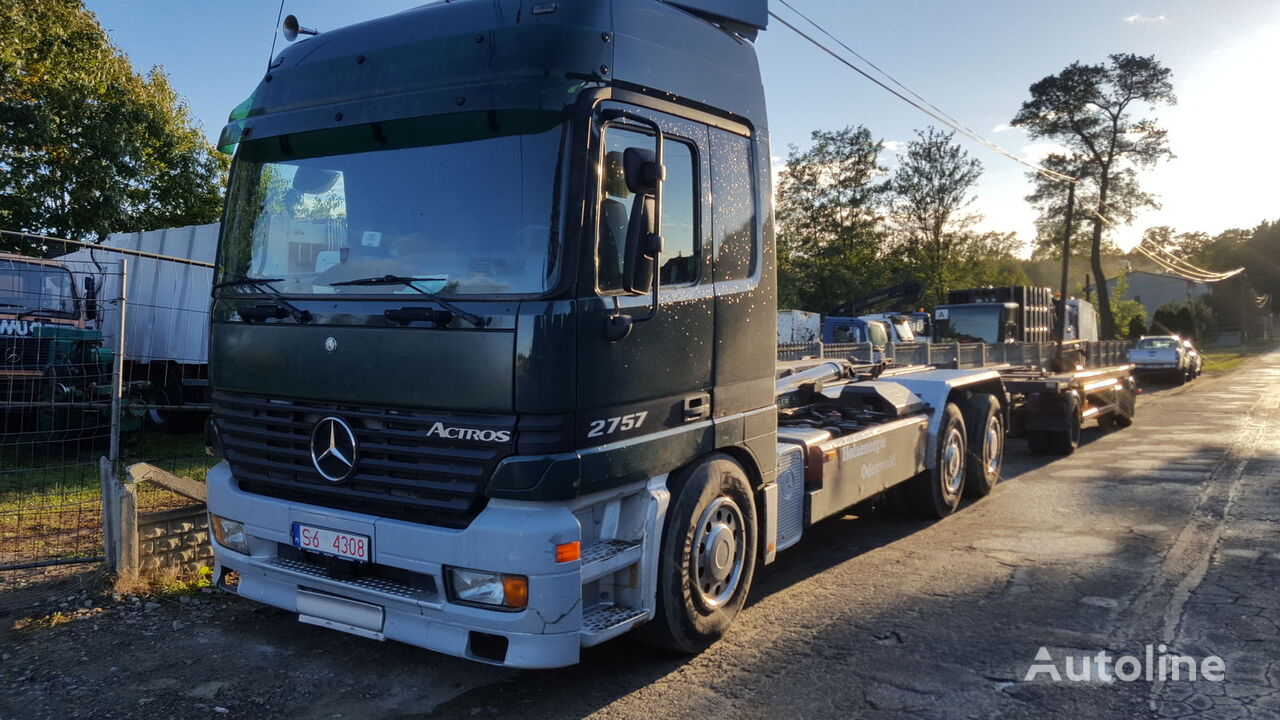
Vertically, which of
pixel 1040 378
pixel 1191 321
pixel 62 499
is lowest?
pixel 62 499

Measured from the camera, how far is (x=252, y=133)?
14.3 ft

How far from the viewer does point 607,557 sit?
376 cm

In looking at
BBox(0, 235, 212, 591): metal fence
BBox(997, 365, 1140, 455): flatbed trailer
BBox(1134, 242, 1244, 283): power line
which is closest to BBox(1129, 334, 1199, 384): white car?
BBox(1134, 242, 1244, 283): power line

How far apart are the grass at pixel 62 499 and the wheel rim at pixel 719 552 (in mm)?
3927

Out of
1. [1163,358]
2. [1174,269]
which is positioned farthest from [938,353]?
[1174,269]

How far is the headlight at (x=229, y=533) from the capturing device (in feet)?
14.1

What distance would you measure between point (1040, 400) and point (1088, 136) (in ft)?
117

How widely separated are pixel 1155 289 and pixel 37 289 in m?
95.4

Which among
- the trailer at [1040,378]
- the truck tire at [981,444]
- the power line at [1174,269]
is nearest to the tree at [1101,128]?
the power line at [1174,269]

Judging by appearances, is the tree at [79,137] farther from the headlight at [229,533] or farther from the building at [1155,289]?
the building at [1155,289]

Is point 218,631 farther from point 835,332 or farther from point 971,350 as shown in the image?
point 835,332

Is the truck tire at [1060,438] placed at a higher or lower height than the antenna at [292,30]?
lower

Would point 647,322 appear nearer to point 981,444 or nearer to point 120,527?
point 120,527

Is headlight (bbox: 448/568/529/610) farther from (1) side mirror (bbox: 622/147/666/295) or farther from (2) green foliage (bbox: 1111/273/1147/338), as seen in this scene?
(2) green foliage (bbox: 1111/273/1147/338)
